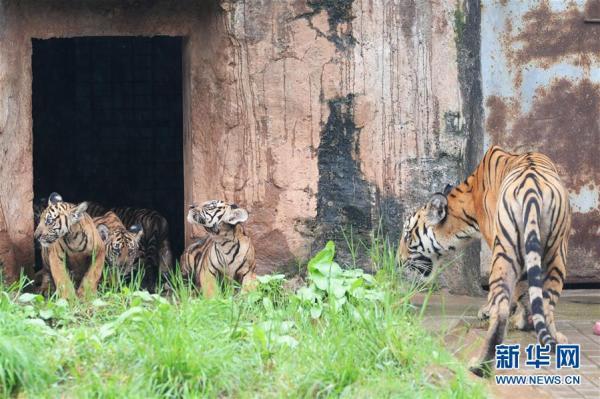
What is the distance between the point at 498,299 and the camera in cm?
584

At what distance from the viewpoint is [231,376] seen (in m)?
5.19

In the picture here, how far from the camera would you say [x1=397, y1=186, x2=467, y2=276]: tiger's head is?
704cm

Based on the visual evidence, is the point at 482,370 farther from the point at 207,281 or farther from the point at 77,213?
the point at 77,213

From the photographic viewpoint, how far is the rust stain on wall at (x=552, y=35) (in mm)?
8164

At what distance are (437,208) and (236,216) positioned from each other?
1.25 metres

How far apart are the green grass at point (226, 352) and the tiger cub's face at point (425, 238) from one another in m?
1.07

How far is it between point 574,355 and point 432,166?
2.20m

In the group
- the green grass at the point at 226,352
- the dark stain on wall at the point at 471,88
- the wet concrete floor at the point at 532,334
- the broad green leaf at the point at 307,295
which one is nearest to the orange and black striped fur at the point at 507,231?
the wet concrete floor at the point at 532,334

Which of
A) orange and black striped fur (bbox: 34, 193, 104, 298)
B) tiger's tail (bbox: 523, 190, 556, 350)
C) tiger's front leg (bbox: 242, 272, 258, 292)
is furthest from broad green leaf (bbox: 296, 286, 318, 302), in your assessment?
orange and black striped fur (bbox: 34, 193, 104, 298)

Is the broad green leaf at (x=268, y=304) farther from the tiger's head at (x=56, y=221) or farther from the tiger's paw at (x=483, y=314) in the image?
the tiger's head at (x=56, y=221)

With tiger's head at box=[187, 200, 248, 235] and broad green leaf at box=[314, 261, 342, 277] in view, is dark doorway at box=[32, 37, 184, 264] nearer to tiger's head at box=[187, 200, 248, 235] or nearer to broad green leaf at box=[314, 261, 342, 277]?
tiger's head at box=[187, 200, 248, 235]

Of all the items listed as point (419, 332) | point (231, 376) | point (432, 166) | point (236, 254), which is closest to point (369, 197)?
point (432, 166)

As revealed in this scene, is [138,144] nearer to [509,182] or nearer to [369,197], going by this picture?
[369,197]

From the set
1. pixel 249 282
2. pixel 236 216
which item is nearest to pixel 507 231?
pixel 249 282
